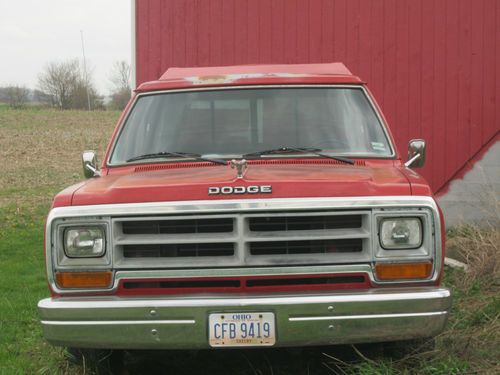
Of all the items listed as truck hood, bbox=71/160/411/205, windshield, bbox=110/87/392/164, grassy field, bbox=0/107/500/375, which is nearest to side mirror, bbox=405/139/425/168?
windshield, bbox=110/87/392/164

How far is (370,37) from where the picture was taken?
30.6 ft

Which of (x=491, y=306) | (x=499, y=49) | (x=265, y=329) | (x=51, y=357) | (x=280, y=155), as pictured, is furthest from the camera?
(x=499, y=49)

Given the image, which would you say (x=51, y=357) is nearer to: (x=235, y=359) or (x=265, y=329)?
(x=235, y=359)

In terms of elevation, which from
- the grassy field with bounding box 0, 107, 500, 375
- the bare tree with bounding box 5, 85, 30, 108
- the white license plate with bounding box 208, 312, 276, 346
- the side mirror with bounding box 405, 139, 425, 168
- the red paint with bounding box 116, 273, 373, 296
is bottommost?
the grassy field with bounding box 0, 107, 500, 375

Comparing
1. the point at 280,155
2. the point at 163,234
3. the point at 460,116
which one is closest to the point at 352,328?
the point at 163,234

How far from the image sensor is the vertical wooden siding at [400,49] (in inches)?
360

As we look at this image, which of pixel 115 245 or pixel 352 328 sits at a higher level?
pixel 115 245

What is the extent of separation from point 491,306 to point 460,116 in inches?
182

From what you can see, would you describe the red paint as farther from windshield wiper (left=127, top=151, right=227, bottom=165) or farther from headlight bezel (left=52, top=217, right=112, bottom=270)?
windshield wiper (left=127, top=151, right=227, bottom=165)

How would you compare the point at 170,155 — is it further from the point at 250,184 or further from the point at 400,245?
the point at 400,245

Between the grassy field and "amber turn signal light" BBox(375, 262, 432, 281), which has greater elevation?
"amber turn signal light" BBox(375, 262, 432, 281)

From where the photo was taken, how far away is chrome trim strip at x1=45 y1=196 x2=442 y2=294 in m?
3.47

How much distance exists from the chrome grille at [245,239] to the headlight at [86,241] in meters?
0.08

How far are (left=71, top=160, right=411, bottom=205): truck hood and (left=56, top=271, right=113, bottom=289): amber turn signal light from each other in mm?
346
